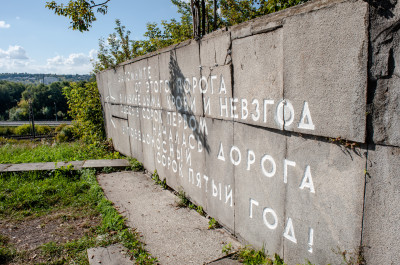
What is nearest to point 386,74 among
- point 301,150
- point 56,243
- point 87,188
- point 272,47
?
point 301,150

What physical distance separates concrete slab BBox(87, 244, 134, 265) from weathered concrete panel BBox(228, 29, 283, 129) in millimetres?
1799

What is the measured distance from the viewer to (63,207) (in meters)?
4.38

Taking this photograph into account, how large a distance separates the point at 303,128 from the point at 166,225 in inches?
88.5

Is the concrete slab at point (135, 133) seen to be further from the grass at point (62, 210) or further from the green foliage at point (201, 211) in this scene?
the green foliage at point (201, 211)

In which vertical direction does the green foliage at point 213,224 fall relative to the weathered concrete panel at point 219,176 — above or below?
below

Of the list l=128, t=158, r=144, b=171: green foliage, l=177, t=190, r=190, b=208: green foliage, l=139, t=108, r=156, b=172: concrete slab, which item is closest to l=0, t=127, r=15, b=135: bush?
l=128, t=158, r=144, b=171: green foliage

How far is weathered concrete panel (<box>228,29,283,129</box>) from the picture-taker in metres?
2.33

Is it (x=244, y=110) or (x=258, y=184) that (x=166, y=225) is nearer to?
(x=258, y=184)

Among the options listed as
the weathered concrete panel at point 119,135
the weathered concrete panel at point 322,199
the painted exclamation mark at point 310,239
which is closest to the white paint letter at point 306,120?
the weathered concrete panel at point 322,199

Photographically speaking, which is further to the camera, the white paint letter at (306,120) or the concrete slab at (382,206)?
the white paint letter at (306,120)

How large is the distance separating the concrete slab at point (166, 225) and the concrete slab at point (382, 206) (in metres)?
1.52

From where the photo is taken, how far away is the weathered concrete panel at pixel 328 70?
1696mm

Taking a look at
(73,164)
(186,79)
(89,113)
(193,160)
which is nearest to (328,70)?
(186,79)

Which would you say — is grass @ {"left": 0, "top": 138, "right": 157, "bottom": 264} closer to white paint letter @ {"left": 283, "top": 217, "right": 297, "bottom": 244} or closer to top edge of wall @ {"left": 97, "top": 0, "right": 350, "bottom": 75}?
white paint letter @ {"left": 283, "top": 217, "right": 297, "bottom": 244}
